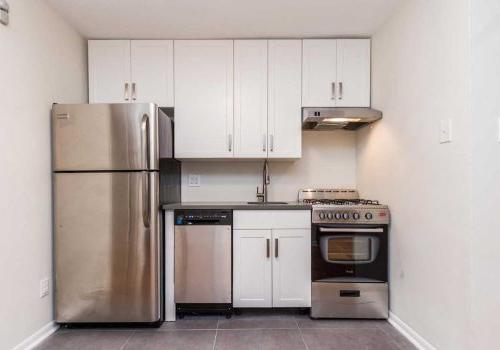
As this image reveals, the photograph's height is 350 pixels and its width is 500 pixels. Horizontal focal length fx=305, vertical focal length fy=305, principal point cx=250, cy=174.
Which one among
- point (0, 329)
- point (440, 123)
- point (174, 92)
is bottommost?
point (0, 329)

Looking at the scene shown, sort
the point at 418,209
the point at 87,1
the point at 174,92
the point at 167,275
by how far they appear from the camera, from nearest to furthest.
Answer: the point at 418,209, the point at 87,1, the point at 167,275, the point at 174,92

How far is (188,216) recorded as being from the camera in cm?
235

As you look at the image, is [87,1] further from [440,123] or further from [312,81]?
[440,123]

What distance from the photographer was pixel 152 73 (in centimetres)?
266

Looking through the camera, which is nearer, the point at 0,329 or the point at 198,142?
the point at 0,329

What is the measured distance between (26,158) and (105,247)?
2.52ft

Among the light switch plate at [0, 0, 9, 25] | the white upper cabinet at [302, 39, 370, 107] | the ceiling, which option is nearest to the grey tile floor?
the white upper cabinet at [302, 39, 370, 107]

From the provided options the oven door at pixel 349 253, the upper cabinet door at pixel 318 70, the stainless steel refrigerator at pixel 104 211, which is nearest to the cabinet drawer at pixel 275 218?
the oven door at pixel 349 253

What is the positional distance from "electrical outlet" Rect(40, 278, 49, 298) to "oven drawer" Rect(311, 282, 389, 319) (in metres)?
1.91

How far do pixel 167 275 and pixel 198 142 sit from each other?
112cm

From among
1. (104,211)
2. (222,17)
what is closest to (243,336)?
(104,211)

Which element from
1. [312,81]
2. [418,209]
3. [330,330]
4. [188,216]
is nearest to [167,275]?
[188,216]

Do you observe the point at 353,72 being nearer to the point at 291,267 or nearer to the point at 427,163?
the point at 427,163

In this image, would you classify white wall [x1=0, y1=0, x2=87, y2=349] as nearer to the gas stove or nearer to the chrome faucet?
the chrome faucet
